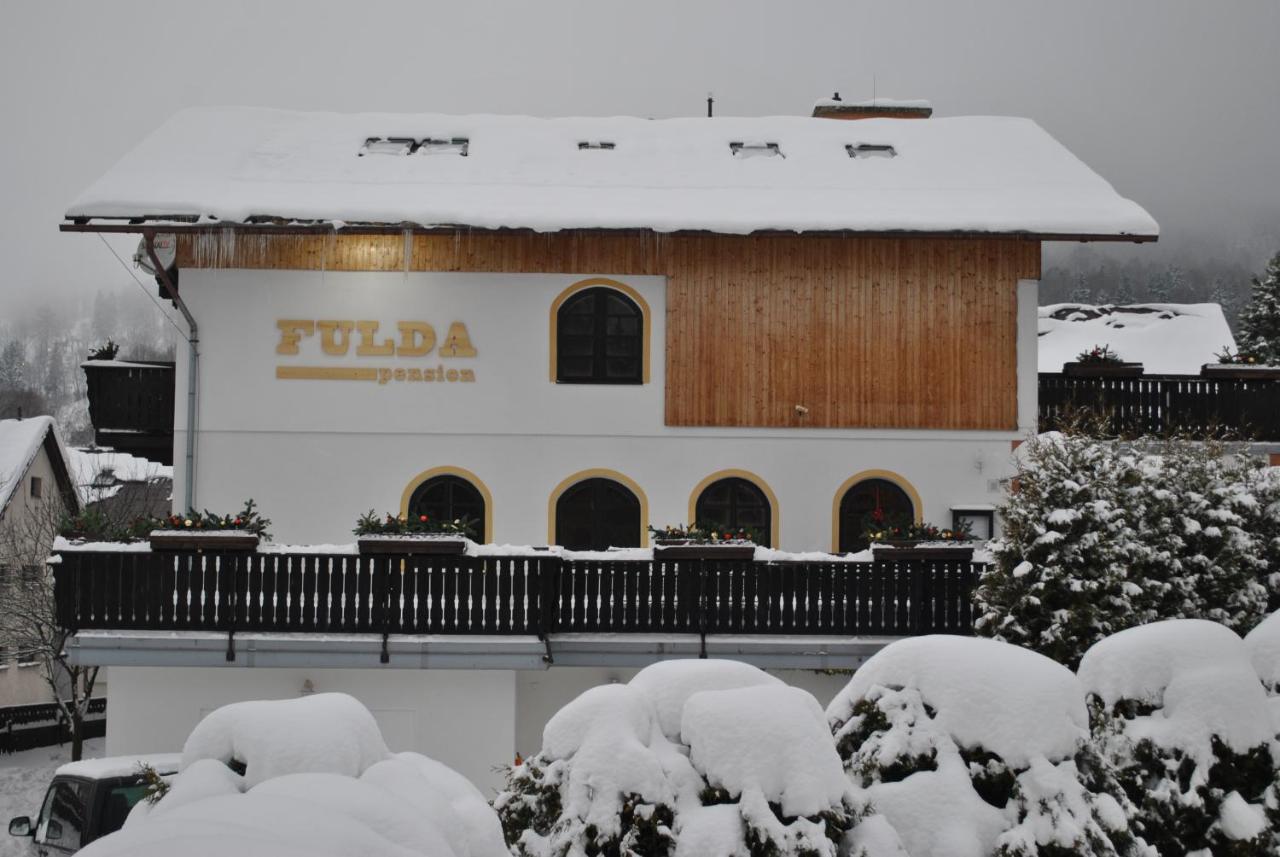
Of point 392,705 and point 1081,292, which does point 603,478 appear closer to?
point 392,705

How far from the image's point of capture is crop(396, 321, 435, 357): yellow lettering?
19.3 meters

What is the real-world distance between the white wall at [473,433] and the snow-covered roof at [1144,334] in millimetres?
17366

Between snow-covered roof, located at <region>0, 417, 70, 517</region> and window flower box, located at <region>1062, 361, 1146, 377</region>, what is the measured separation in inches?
1232

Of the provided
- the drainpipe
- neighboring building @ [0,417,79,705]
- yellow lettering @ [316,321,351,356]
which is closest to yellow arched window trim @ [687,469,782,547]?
yellow lettering @ [316,321,351,356]

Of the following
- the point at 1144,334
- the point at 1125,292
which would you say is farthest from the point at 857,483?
the point at 1125,292

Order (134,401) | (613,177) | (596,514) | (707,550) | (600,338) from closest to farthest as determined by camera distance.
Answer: (707,550)
(596,514)
(600,338)
(134,401)
(613,177)

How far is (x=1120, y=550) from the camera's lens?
44.8ft

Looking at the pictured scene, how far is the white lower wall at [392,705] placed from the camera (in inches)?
600

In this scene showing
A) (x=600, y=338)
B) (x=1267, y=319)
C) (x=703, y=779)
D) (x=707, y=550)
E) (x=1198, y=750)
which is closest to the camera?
(x=703, y=779)

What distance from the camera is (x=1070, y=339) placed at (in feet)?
142

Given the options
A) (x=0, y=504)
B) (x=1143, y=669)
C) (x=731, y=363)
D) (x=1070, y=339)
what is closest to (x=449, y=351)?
(x=731, y=363)

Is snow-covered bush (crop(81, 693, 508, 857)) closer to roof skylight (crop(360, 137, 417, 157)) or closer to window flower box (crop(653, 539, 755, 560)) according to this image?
window flower box (crop(653, 539, 755, 560))

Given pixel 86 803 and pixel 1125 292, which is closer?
pixel 86 803

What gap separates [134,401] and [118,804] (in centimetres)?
830
